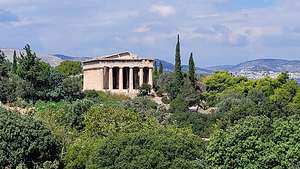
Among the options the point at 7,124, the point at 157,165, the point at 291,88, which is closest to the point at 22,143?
the point at 7,124

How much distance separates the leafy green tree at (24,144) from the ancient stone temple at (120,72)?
4098 centimetres

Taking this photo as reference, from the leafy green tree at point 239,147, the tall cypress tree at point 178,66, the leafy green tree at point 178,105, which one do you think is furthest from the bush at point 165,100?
the leafy green tree at point 239,147

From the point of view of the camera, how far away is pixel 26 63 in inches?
2734

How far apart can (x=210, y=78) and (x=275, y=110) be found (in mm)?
39652

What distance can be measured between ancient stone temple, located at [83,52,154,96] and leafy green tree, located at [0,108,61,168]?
41.0 metres

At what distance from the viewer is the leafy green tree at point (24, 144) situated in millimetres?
37125

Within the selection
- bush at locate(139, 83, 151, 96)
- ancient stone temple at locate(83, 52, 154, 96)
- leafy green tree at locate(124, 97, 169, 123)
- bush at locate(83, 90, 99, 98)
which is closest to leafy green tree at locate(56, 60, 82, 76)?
ancient stone temple at locate(83, 52, 154, 96)

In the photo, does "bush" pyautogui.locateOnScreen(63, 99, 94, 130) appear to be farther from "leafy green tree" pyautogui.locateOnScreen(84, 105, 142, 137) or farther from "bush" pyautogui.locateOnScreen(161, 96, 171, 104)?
"bush" pyautogui.locateOnScreen(161, 96, 171, 104)

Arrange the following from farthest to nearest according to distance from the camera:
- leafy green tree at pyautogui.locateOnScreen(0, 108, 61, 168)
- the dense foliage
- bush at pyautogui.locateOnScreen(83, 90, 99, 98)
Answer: bush at pyautogui.locateOnScreen(83, 90, 99, 98)
leafy green tree at pyautogui.locateOnScreen(0, 108, 61, 168)
the dense foliage

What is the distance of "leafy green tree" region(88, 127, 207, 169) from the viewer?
1289 inches

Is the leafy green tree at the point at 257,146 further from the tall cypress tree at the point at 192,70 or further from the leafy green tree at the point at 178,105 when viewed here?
the tall cypress tree at the point at 192,70

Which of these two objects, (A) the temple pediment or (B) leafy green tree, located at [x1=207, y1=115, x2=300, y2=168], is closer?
(B) leafy green tree, located at [x1=207, y1=115, x2=300, y2=168]

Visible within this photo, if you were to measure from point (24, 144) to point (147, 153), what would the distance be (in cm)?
788

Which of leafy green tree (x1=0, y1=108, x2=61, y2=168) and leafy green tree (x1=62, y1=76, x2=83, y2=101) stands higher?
leafy green tree (x1=62, y1=76, x2=83, y2=101)
